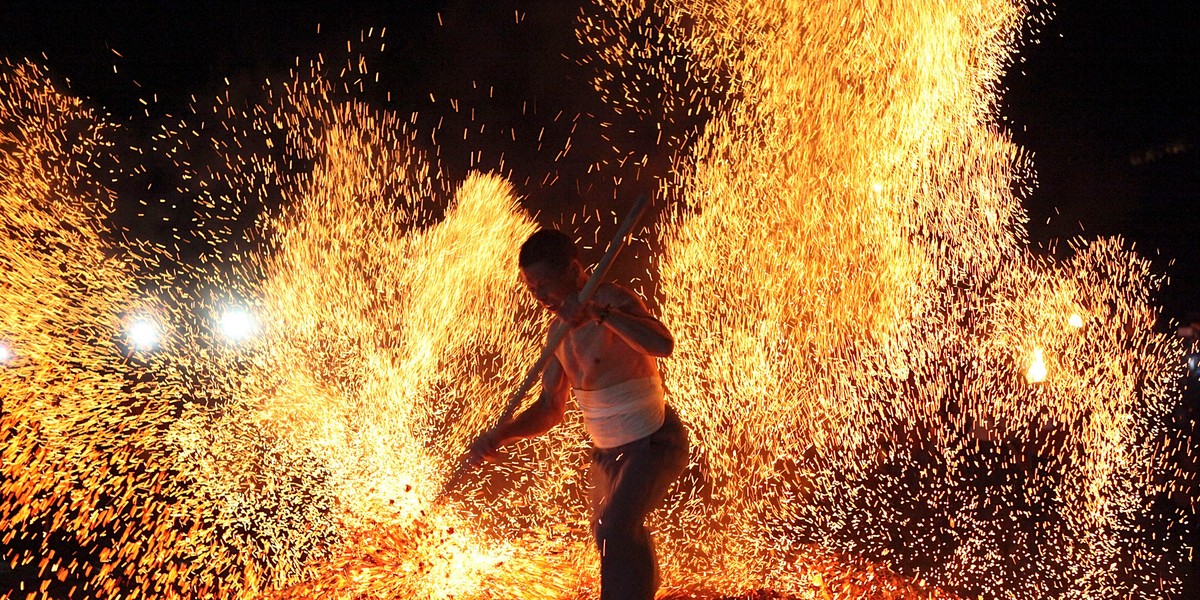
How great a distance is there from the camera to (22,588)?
498 centimetres

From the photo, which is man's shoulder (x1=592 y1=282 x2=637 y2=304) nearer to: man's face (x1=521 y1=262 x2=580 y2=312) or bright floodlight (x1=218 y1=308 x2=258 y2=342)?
man's face (x1=521 y1=262 x2=580 y2=312)

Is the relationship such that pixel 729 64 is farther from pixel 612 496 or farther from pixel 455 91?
pixel 455 91

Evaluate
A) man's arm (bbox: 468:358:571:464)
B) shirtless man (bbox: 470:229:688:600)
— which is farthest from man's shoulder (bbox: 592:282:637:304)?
man's arm (bbox: 468:358:571:464)

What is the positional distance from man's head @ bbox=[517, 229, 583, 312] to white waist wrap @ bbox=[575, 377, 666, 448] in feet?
1.24

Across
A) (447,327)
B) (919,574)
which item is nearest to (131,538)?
(447,327)

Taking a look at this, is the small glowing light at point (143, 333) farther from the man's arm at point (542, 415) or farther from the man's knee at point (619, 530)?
the man's knee at point (619, 530)

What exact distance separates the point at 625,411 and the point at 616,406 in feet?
0.13

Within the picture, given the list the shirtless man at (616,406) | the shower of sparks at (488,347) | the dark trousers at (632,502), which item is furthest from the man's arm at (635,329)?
the shower of sparks at (488,347)

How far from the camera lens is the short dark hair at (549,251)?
3350 millimetres

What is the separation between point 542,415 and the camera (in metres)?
3.74

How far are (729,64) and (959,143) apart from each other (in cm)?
170

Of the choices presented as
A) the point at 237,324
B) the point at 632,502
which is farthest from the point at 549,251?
the point at 237,324

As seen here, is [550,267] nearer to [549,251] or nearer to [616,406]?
[549,251]

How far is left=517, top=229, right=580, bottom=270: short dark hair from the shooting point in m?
3.35
